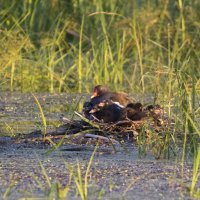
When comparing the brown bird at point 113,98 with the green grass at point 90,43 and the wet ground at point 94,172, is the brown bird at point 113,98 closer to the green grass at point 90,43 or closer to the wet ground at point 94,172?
the wet ground at point 94,172

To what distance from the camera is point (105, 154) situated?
3779 mm

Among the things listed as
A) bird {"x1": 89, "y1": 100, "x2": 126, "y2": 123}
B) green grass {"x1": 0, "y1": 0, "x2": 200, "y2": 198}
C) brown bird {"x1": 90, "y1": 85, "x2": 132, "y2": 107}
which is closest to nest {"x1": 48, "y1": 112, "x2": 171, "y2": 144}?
bird {"x1": 89, "y1": 100, "x2": 126, "y2": 123}

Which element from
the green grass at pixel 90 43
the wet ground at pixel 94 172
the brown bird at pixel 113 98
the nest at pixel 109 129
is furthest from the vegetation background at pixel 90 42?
the wet ground at pixel 94 172

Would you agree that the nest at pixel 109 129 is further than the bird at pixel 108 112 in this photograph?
No

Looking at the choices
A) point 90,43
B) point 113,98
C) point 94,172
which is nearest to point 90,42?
point 90,43

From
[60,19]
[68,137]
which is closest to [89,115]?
[68,137]

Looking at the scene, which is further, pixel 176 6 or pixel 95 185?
pixel 176 6

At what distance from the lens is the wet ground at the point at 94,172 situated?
292cm

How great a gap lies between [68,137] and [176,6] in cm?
376

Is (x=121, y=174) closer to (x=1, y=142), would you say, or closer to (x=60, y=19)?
(x=1, y=142)

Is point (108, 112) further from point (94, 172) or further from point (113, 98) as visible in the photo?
point (94, 172)

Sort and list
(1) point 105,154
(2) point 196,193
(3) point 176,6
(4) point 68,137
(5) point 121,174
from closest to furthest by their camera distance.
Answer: (2) point 196,193, (5) point 121,174, (1) point 105,154, (4) point 68,137, (3) point 176,6

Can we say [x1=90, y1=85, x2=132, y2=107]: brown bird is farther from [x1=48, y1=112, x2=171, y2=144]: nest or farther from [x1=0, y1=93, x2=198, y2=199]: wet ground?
[x1=0, y1=93, x2=198, y2=199]: wet ground

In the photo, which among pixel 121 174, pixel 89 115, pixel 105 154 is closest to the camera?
pixel 121 174
